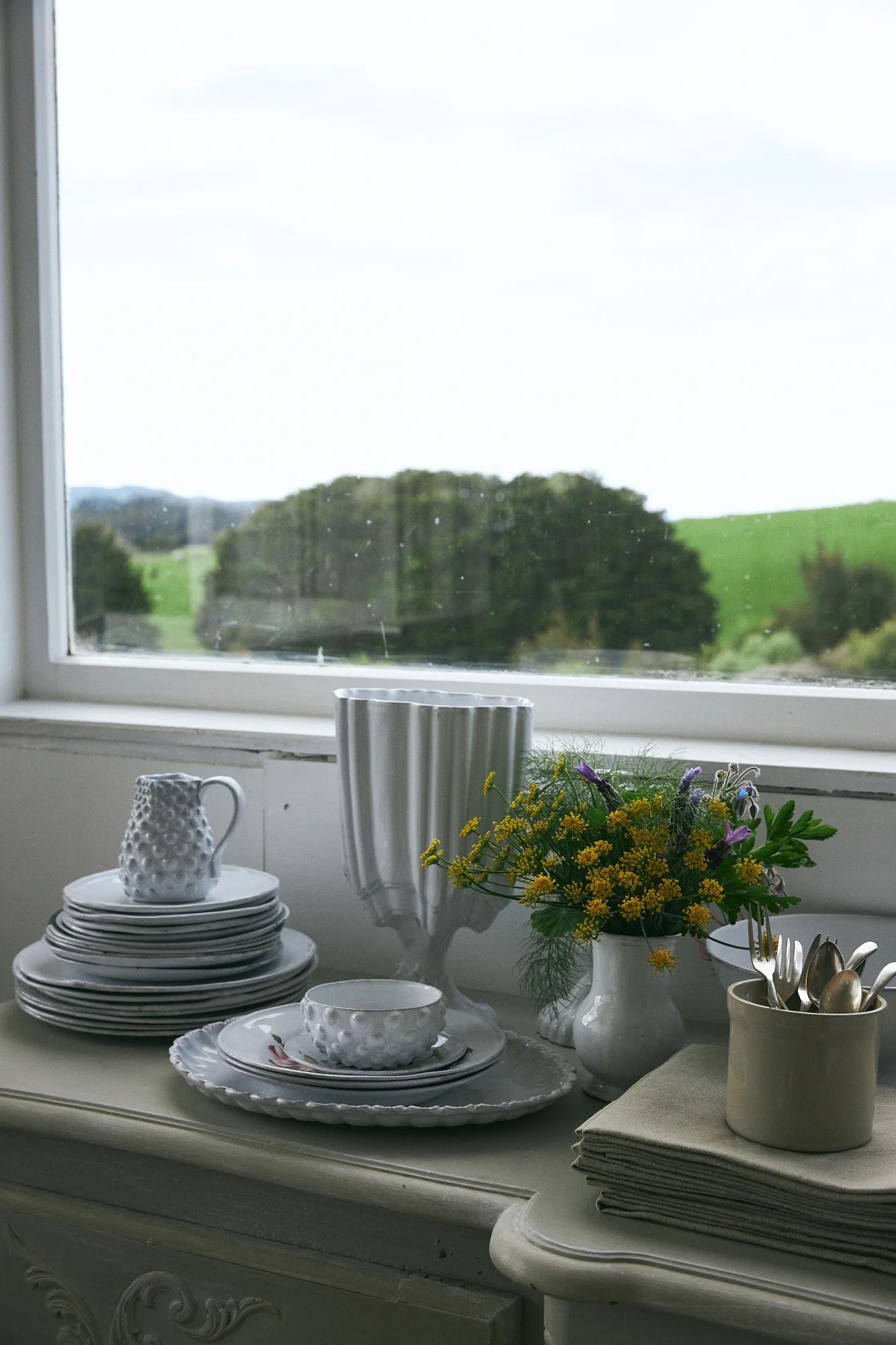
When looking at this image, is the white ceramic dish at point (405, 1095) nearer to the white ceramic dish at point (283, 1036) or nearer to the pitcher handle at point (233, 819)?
the white ceramic dish at point (283, 1036)

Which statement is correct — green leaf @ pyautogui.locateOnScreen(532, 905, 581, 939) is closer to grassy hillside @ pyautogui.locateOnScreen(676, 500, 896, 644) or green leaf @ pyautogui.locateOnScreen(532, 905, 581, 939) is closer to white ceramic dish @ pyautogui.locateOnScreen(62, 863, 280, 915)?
white ceramic dish @ pyautogui.locateOnScreen(62, 863, 280, 915)

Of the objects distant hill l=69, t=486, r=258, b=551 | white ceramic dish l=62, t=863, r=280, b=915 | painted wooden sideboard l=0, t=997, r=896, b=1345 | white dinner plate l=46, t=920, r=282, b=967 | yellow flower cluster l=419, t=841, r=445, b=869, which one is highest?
distant hill l=69, t=486, r=258, b=551

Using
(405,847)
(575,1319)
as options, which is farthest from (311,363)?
(575,1319)

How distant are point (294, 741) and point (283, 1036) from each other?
0.39 meters

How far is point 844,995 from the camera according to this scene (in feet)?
2.52

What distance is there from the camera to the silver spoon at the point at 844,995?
0.77m

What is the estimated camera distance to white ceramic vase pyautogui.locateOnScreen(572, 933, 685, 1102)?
91 centimetres

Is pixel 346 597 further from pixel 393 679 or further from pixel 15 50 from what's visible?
pixel 15 50

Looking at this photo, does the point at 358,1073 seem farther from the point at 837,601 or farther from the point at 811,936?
the point at 837,601

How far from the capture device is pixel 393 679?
4.64 feet

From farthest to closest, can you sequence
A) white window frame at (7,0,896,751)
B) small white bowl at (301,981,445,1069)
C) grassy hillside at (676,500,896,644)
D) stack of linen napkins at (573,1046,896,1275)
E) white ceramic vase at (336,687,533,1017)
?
white window frame at (7,0,896,751) < grassy hillside at (676,500,896,644) < white ceramic vase at (336,687,533,1017) < small white bowl at (301,981,445,1069) < stack of linen napkins at (573,1046,896,1275)

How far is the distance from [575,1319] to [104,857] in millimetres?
852

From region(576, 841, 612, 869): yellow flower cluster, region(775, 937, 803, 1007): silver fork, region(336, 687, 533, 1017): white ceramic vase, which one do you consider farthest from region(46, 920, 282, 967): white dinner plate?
region(775, 937, 803, 1007): silver fork

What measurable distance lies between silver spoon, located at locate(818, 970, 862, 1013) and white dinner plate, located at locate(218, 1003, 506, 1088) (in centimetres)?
27
